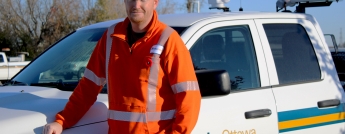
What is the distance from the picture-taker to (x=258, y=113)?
321cm

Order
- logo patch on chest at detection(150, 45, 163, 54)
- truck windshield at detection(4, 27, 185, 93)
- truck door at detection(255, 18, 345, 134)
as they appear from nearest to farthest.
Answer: logo patch on chest at detection(150, 45, 163, 54)
truck windshield at detection(4, 27, 185, 93)
truck door at detection(255, 18, 345, 134)

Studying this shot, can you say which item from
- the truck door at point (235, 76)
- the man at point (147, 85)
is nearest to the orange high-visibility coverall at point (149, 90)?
the man at point (147, 85)

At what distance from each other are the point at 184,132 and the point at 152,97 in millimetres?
256

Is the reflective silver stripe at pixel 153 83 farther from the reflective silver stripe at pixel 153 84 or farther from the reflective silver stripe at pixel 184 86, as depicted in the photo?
the reflective silver stripe at pixel 184 86

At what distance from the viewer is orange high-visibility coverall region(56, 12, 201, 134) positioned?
240cm

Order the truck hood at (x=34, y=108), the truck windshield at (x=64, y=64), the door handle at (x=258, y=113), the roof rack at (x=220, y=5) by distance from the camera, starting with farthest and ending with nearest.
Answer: the roof rack at (x=220, y=5) < the truck windshield at (x=64, y=64) < the door handle at (x=258, y=113) < the truck hood at (x=34, y=108)

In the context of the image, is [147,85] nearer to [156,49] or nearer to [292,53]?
[156,49]

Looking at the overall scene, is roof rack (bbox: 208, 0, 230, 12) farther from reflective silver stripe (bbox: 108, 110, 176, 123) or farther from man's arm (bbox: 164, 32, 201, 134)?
reflective silver stripe (bbox: 108, 110, 176, 123)

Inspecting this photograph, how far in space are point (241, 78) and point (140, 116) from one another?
1120mm

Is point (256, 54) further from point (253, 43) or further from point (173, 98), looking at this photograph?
point (173, 98)

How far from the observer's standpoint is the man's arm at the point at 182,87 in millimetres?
2348

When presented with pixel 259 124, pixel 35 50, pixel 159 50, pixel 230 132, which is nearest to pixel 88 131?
pixel 159 50

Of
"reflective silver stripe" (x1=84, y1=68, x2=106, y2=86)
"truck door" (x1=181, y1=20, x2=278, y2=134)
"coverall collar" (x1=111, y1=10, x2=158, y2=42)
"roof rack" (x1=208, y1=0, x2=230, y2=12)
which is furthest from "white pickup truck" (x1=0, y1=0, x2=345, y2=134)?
"roof rack" (x1=208, y1=0, x2=230, y2=12)

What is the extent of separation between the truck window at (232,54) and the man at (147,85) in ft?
2.19
